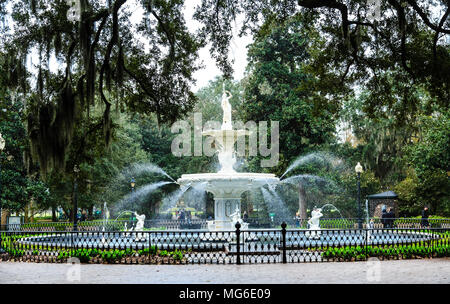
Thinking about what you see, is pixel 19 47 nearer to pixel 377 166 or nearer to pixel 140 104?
pixel 140 104

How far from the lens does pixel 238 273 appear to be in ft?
37.5

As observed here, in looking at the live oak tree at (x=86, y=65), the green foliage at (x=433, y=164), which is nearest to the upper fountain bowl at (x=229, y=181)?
the live oak tree at (x=86, y=65)

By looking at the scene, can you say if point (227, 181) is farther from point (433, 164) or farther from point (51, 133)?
point (433, 164)

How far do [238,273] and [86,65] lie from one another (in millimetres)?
6180

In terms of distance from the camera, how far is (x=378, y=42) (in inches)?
516

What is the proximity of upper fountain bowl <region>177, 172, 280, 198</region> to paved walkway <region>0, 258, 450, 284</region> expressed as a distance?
6191 millimetres

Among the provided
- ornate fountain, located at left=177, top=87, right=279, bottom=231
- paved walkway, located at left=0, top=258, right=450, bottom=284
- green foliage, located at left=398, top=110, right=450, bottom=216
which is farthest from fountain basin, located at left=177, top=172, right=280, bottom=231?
green foliage, located at left=398, top=110, right=450, bottom=216

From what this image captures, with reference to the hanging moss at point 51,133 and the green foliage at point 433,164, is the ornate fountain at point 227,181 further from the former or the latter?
the green foliage at point 433,164

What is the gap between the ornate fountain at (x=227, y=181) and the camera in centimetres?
1894

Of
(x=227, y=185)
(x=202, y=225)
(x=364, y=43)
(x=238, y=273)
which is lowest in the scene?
(x=202, y=225)

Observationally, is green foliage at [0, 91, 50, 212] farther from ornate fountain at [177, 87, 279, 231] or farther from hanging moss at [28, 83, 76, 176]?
hanging moss at [28, 83, 76, 176]

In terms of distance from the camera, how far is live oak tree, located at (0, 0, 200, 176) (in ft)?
36.0

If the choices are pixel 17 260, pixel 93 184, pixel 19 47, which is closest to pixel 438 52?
pixel 19 47

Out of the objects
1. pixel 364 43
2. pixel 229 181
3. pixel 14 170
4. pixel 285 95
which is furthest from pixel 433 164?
pixel 14 170
